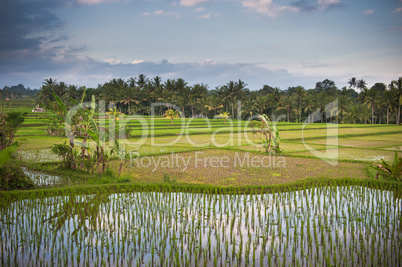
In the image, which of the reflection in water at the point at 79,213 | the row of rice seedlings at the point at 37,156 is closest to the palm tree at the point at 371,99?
the row of rice seedlings at the point at 37,156

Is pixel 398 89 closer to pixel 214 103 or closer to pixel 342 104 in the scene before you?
pixel 342 104

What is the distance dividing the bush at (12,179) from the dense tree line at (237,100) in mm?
30494

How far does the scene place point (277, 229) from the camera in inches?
171

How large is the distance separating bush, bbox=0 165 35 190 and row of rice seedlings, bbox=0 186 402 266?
0.88 meters

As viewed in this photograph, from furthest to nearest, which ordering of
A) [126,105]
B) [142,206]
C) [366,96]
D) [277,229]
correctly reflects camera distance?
1. [126,105]
2. [366,96]
3. [142,206]
4. [277,229]

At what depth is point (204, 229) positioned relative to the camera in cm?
431

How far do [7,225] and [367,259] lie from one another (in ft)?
14.9

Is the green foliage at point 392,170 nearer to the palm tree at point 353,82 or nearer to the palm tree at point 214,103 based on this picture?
the palm tree at point 214,103

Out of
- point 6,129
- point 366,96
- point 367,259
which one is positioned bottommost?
point 367,259

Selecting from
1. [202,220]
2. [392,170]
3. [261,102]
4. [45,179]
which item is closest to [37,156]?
[45,179]

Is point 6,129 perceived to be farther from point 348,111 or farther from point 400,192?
point 348,111

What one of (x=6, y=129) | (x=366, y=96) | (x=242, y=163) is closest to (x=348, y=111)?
(x=366, y=96)

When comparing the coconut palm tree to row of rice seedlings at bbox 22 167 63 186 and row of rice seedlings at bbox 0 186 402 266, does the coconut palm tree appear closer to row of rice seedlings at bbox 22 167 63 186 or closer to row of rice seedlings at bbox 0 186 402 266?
row of rice seedlings at bbox 22 167 63 186

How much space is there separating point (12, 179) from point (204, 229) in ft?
13.4
